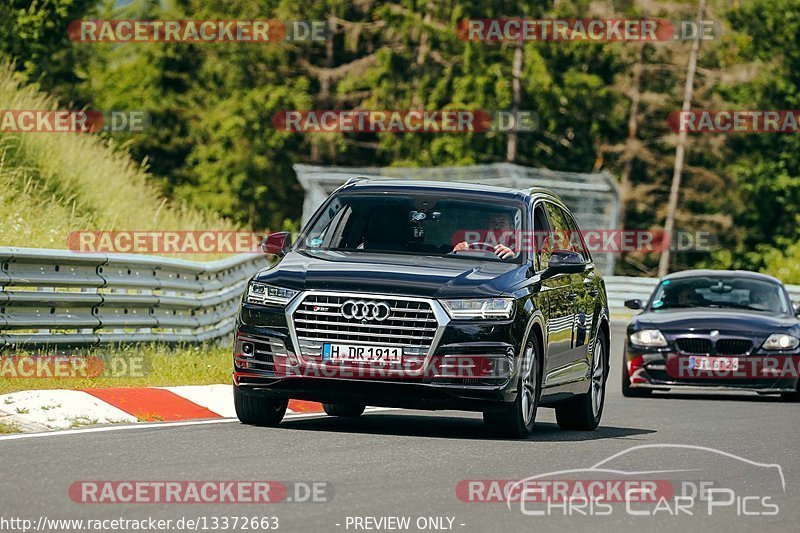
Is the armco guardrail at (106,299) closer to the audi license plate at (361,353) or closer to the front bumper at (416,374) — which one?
the front bumper at (416,374)

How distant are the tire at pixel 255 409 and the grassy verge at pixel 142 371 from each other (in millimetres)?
1925

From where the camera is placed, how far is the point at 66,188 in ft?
81.2

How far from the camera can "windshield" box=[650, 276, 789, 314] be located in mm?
20094

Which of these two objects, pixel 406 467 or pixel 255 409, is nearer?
pixel 406 467

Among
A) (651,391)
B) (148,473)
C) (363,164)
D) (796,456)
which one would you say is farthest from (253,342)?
(363,164)

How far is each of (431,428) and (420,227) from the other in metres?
1.55

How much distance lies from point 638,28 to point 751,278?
42.6m

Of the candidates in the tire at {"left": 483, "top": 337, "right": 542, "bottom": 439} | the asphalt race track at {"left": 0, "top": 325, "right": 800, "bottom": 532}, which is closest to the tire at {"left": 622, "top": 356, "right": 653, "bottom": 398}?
the asphalt race track at {"left": 0, "top": 325, "right": 800, "bottom": 532}

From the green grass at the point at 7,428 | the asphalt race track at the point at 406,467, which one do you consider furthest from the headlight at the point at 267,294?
the green grass at the point at 7,428

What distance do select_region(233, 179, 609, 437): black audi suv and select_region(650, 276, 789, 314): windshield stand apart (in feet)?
23.5

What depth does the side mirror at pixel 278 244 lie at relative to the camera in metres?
12.9

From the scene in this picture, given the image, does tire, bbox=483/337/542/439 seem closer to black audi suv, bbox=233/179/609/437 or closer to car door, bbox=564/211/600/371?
black audi suv, bbox=233/179/609/437

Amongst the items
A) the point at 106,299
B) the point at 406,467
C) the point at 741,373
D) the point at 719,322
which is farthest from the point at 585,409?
the point at 719,322

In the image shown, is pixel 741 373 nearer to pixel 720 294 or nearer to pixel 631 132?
pixel 720 294
